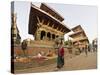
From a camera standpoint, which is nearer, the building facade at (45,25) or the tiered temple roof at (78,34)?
the building facade at (45,25)

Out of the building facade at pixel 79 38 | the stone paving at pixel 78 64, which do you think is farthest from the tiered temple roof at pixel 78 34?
the stone paving at pixel 78 64

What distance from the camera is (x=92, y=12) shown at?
219cm

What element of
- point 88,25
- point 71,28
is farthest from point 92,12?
point 71,28

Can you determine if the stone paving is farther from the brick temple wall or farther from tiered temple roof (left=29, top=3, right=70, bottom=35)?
tiered temple roof (left=29, top=3, right=70, bottom=35)

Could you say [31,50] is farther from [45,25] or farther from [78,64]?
[78,64]

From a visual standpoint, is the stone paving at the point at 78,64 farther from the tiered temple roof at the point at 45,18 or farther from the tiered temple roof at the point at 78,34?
the tiered temple roof at the point at 45,18

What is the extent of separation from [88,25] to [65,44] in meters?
0.32

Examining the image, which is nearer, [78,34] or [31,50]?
[31,50]

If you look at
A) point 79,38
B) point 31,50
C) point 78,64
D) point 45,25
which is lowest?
point 78,64

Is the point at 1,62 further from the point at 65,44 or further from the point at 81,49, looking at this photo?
the point at 81,49

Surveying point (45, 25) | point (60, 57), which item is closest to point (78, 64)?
point (60, 57)

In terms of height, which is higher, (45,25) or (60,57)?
(45,25)

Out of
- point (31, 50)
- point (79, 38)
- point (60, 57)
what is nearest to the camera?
point (31, 50)

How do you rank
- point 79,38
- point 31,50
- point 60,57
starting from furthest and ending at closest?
point 79,38 → point 60,57 → point 31,50
